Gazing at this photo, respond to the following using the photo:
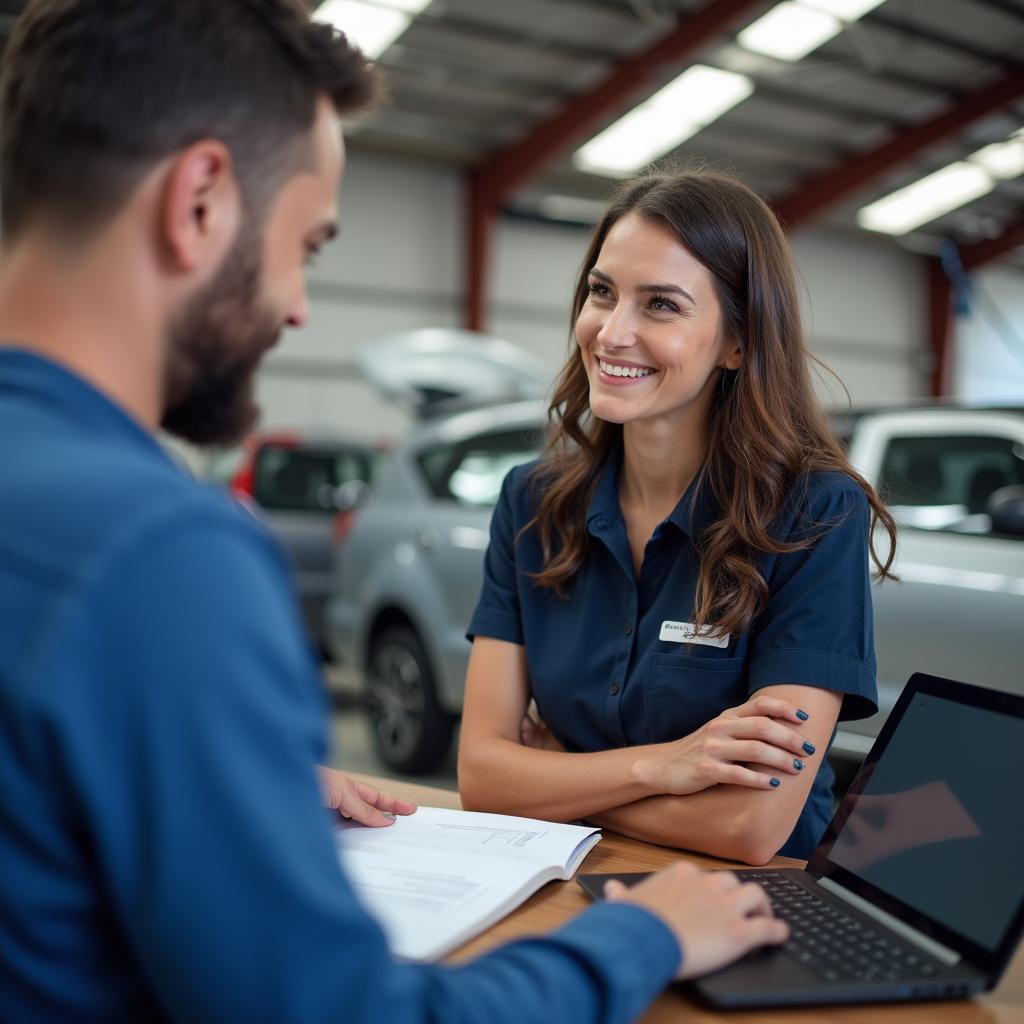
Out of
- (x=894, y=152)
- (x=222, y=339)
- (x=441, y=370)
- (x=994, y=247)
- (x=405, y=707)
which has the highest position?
(x=894, y=152)

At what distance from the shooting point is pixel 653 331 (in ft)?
5.66

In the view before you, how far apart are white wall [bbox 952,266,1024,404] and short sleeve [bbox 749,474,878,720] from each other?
1390 cm

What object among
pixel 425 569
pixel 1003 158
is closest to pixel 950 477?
pixel 425 569

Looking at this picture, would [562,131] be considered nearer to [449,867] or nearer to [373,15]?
[373,15]

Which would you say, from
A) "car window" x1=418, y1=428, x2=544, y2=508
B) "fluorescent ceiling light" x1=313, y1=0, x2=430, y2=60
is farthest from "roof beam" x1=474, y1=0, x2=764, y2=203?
"car window" x1=418, y1=428, x2=544, y2=508

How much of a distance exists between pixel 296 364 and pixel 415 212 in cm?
202

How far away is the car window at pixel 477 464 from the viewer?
4.24 m

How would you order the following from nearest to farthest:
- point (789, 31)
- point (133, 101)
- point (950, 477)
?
point (133, 101) → point (950, 477) → point (789, 31)

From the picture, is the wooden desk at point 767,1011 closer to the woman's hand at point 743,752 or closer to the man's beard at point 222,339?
the woman's hand at point 743,752

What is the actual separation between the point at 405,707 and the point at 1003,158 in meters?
10.6

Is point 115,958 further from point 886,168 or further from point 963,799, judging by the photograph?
point 886,168

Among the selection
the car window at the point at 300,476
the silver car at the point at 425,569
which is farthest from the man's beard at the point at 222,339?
the car window at the point at 300,476

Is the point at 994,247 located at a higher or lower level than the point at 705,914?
higher

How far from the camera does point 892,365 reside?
14.0 m
